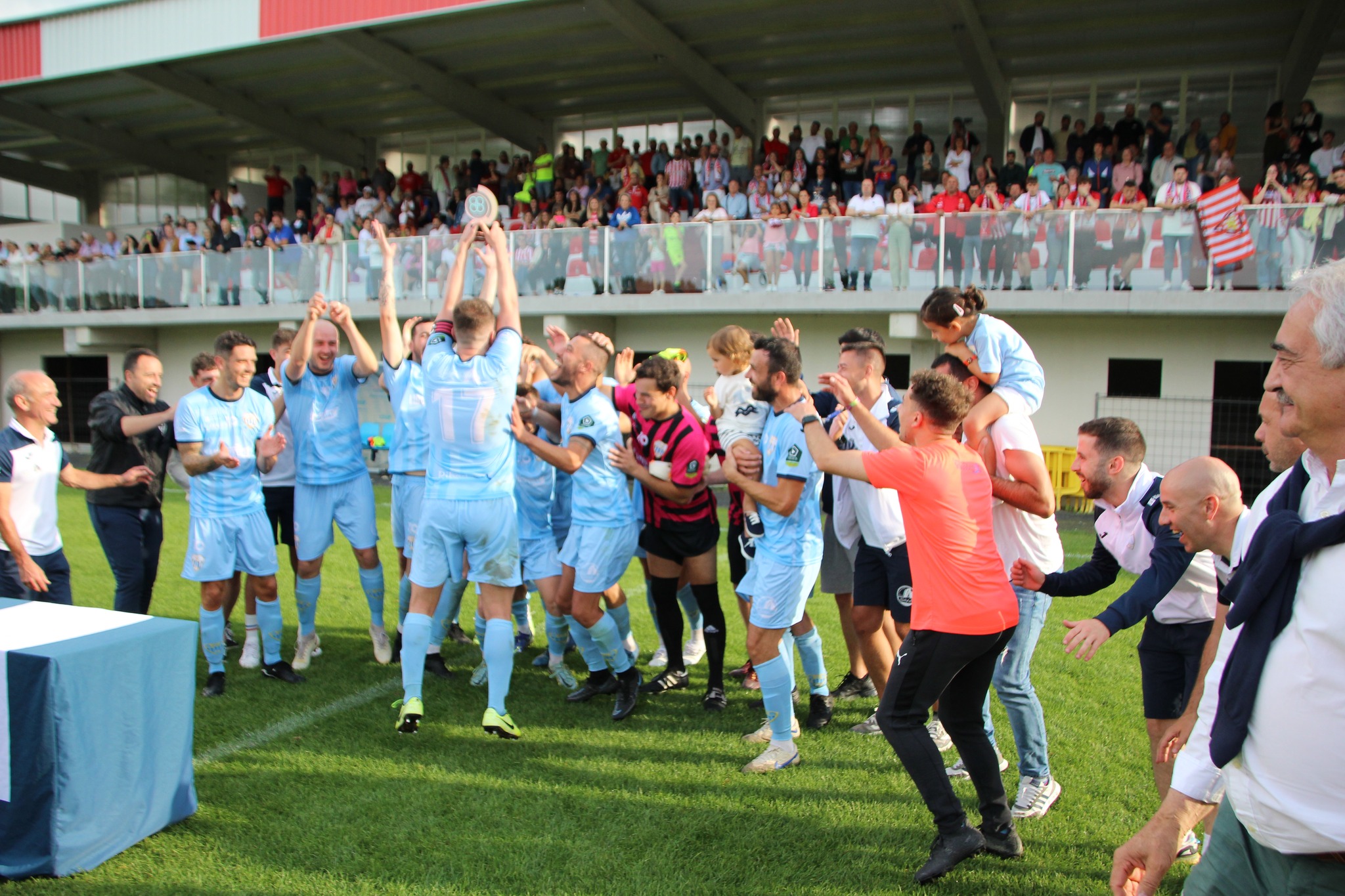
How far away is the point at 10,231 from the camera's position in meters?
27.2

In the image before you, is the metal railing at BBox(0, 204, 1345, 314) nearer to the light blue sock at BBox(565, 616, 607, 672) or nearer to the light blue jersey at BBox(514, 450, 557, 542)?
the light blue jersey at BBox(514, 450, 557, 542)

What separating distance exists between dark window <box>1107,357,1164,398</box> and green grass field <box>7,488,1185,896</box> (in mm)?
9735

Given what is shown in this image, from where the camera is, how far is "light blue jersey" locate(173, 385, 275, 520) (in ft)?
17.7

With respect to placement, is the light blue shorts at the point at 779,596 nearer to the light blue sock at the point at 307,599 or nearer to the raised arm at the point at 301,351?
the light blue sock at the point at 307,599

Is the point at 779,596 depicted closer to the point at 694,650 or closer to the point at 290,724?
the point at 694,650

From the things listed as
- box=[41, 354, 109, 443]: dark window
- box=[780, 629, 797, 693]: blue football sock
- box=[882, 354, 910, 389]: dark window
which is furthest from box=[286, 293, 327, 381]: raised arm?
box=[41, 354, 109, 443]: dark window

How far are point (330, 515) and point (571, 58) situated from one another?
1540cm

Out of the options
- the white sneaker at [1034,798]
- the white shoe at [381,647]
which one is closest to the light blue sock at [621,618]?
the white shoe at [381,647]

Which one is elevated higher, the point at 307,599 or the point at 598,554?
the point at 598,554

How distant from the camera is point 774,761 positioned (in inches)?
170

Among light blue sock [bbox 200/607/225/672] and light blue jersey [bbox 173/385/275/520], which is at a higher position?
light blue jersey [bbox 173/385/275/520]

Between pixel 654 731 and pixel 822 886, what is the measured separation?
1631mm

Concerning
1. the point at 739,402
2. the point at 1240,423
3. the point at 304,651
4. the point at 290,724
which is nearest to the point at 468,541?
the point at 290,724

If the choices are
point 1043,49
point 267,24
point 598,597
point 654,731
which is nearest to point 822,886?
point 654,731
